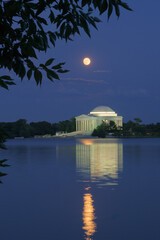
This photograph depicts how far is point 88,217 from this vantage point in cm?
1290

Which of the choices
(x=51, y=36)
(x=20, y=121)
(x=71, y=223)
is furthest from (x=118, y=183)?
(x=20, y=121)

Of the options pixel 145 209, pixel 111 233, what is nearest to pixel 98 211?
pixel 145 209

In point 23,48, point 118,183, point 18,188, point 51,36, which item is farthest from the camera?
point 118,183

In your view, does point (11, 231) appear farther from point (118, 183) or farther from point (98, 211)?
point (118, 183)

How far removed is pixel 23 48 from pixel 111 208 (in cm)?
1188

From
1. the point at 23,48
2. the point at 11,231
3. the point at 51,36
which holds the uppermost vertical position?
the point at 51,36

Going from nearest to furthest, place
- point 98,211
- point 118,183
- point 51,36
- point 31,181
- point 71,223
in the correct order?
point 51,36 < point 71,223 < point 98,211 < point 118,183 < point 31,181

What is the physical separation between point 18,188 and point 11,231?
8.89 metres

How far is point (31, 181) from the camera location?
23.1 meters

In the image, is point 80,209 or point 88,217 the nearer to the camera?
point 88,217

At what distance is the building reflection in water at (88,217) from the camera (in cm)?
1098

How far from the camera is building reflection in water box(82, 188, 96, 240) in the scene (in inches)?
432

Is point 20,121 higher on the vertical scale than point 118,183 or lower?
higher

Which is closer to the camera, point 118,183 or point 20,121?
point 118,183
